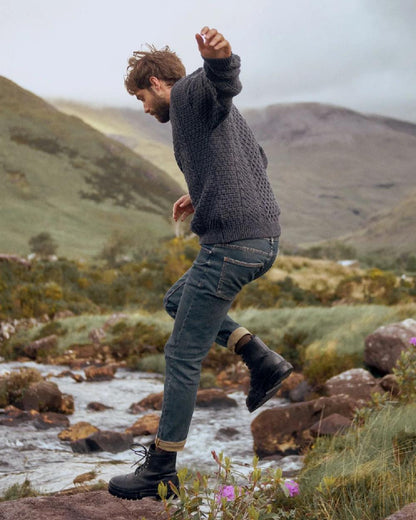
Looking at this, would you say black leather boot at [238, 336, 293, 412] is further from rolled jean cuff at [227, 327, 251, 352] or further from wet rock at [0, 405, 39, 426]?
wet rock at [0, 405, 39, 426]

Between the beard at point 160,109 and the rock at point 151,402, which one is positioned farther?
the rock at point 151,402

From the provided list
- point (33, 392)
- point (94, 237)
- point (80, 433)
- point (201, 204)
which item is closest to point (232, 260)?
point (201, 204)

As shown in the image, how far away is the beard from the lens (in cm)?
277

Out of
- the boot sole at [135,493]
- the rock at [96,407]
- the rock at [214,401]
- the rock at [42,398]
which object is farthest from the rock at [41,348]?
the boot sole at [135,493]

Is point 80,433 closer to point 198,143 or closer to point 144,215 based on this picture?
point 198,143

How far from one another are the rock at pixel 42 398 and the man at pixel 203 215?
12.7 ft

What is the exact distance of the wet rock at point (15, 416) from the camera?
229 inches

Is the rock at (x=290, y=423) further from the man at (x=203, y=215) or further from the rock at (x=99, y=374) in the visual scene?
the rock at (x=99, y=374)

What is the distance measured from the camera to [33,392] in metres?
6.46

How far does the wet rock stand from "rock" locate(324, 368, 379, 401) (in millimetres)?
2845

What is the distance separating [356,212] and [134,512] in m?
186

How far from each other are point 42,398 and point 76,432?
41.4 inches

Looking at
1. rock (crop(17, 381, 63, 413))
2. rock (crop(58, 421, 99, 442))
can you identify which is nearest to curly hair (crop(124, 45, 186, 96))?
rock (crop(58, 421, 99, 442))

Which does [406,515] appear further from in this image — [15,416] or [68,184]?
[68,184]
